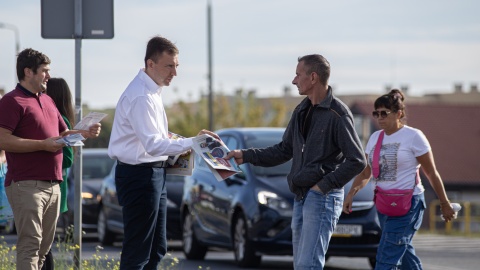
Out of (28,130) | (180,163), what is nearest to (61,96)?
(28,130)

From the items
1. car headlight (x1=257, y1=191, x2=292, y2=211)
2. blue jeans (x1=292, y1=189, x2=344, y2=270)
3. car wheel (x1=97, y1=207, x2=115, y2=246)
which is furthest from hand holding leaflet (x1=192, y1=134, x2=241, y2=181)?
car wheel (x1=97, y1=207, x2=115, y2=246)

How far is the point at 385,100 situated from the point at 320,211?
7.88 feet

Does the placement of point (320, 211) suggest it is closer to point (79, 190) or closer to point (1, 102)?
point (1, 102)

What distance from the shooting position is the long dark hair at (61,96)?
996cm

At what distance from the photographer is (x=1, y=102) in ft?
28.3

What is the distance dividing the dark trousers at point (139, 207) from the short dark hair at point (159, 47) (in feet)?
2.58

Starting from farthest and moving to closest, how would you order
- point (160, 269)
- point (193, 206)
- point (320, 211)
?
point (193, 206), point (160, 269), point (320, 211)

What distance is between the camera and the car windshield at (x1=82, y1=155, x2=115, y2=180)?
77.6ft

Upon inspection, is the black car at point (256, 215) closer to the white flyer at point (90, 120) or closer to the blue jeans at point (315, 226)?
the white flyer at point (90, 120)

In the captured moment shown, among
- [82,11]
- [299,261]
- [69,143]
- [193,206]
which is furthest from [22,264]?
[193,206]

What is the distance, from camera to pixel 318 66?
804cm

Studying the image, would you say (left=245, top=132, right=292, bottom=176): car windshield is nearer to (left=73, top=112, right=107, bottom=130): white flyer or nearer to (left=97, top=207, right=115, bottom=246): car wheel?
(left=97, top=207, right=115, bottom=246): car wheel

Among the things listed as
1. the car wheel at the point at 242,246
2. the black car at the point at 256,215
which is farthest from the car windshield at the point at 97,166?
the car wheel at the point at 242,246

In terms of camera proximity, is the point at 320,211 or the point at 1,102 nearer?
the point at 320,211
